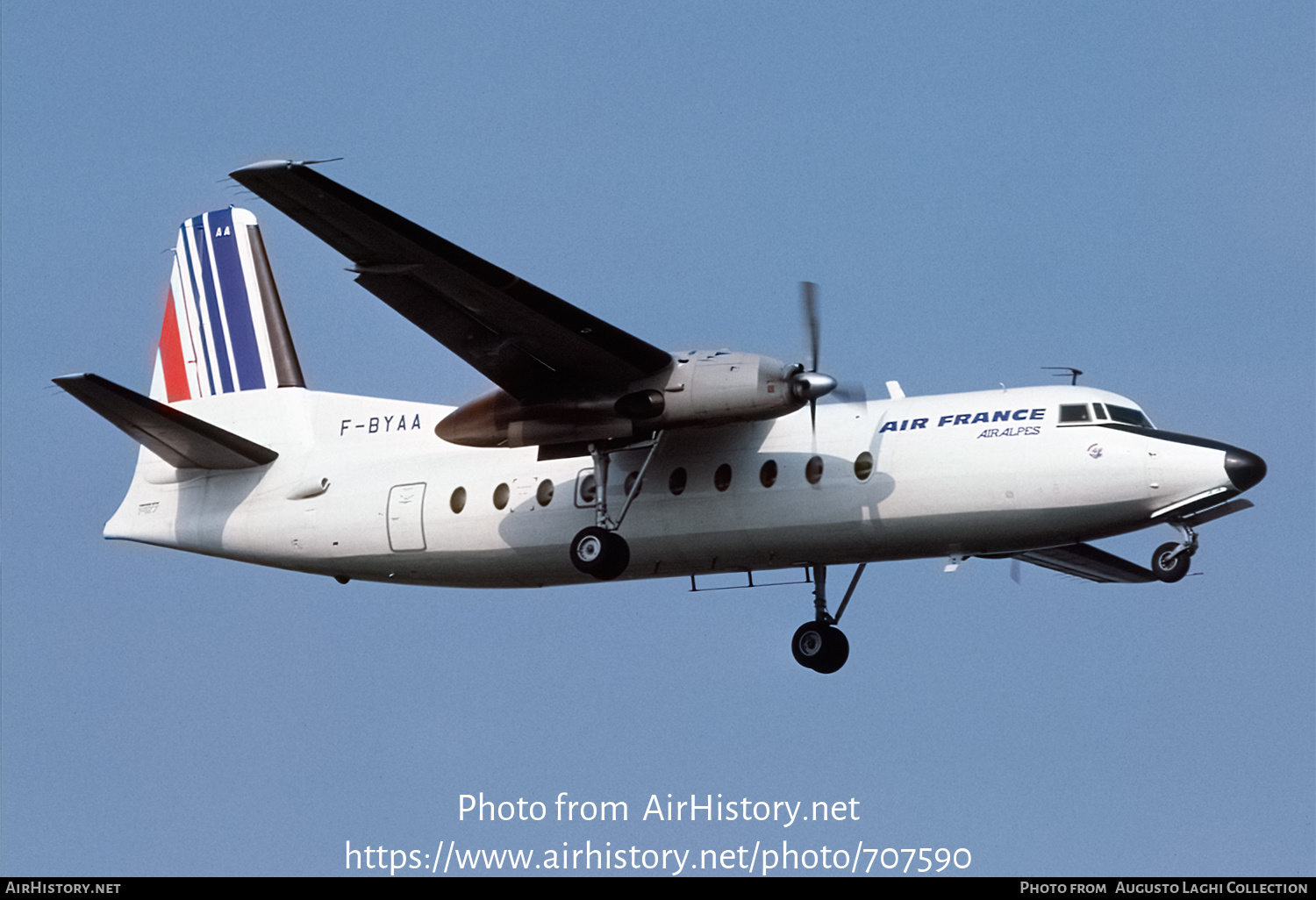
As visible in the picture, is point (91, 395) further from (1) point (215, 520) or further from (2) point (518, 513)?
(2) point (518, 513)

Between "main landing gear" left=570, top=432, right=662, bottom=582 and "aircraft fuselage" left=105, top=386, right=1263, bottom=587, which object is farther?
"main landing gear" left=570, top=432, right=662, bottom=582

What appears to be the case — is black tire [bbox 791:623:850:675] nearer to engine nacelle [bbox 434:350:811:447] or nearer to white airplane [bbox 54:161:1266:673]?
white airplane [bbox 54:161:1266:673]

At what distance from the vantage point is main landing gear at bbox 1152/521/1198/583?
17188 mm

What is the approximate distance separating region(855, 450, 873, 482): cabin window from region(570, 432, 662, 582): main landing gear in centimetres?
222

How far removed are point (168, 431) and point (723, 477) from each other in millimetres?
7470

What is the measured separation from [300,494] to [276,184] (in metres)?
6.52

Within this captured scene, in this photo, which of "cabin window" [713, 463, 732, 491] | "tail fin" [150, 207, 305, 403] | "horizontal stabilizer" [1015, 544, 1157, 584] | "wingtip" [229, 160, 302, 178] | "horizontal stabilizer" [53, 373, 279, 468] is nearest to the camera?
"wingtip" [229, 160, 302, 178]

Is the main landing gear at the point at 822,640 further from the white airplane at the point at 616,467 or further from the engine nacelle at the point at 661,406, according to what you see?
the engine nacelle at the point at 661,406

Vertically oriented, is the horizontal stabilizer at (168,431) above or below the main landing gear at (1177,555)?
above

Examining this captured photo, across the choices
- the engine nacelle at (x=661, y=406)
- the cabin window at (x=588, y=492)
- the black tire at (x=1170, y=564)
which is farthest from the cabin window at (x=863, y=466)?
the cabin window at (x=588, y=492)

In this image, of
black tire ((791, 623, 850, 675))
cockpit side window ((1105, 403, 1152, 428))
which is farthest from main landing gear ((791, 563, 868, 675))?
cockpit side window ((1105, 403, 1152, 428))

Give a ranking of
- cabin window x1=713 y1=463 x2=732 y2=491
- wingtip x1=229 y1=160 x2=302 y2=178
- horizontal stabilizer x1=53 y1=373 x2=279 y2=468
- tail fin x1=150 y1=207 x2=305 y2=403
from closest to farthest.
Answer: wingtip x1=229 y1=160 x2=302 y2=178, cabin window x1=713 y1=463 x2=732 y2=491, horizontal stabilizer x1=53 y1=373 x2=279 y2=468, tail fin x1=150 y1=207 x2=305 y2=403

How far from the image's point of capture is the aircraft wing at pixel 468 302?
54.3 ft

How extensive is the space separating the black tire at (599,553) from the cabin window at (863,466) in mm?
2736
